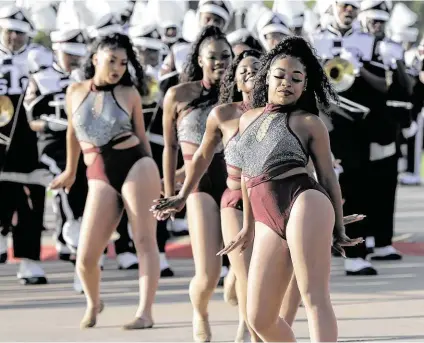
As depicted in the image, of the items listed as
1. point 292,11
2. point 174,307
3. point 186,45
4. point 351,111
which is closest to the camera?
point 174,307

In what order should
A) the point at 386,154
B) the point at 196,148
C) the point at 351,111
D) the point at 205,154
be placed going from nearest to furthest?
the point at 205,154, the point at 196,148, the point at 351,111, the point at 386,154

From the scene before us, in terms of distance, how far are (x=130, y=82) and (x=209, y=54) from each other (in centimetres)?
57

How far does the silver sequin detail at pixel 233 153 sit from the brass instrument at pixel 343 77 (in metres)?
3.67

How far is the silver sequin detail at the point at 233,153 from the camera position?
784 centimetres

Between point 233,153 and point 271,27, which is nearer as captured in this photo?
point 233,153

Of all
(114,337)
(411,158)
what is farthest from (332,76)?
(411,158)

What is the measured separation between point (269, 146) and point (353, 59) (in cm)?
495

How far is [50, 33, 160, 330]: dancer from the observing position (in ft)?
29.8

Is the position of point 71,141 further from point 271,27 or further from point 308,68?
point 271,27

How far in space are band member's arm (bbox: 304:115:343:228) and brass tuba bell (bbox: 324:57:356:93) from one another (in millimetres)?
4741

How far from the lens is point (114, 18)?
13359 millimetres

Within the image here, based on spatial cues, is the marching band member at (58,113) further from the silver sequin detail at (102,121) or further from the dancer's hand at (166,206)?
the dancer's hand at (166,206)

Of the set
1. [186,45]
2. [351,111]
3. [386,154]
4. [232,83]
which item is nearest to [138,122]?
[232,83]

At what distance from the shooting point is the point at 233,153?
26.1 ft
